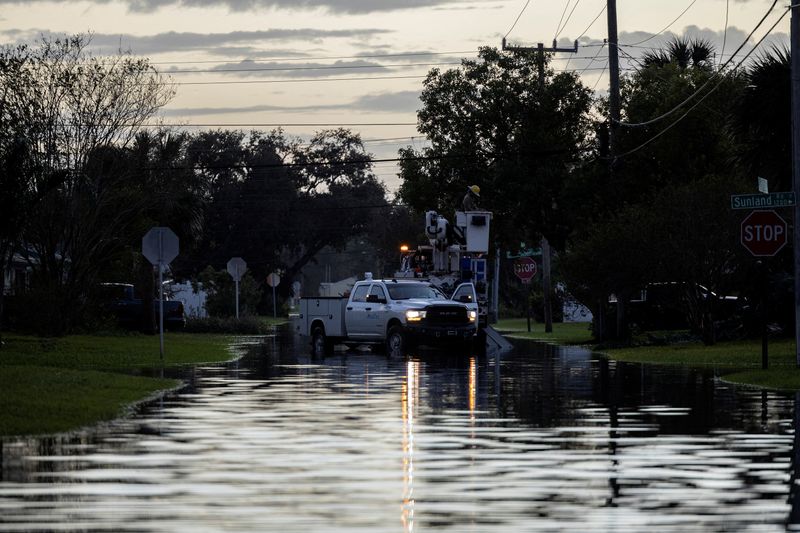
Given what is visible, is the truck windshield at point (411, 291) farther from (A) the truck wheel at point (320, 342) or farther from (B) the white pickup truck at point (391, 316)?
(A) the truck wheel at point (320, 342)

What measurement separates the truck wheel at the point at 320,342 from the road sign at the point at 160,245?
8921 mm

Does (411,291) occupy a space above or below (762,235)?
below

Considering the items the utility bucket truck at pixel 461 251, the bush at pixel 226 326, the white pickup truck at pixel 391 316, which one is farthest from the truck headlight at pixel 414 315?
the bush at pixel 226 326

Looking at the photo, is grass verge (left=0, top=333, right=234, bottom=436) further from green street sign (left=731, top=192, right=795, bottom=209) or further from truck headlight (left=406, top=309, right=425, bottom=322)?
green street sign (left=731, top=192, right=795, bottom=209)

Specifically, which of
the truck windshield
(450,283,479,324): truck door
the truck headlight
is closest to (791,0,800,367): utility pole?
the truck headlight

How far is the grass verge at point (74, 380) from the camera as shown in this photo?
18.8 m

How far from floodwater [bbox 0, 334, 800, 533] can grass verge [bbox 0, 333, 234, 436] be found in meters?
0.71

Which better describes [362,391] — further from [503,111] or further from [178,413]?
[503,111]

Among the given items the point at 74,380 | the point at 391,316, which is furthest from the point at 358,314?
the point at 74,380

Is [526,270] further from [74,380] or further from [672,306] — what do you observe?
[74,380]

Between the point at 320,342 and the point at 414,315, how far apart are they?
4.50m

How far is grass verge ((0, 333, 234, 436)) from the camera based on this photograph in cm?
1877

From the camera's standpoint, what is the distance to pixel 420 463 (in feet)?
47.7

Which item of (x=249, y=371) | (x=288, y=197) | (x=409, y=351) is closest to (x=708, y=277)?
(x=409, y=351)
